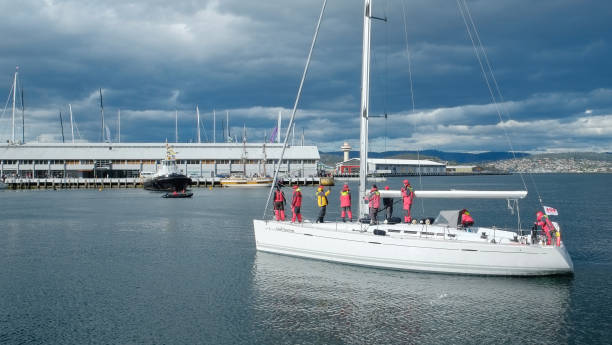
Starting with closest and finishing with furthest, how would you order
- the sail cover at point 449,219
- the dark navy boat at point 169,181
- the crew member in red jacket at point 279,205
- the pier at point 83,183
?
1. the sail cover at point 449,219
2. the crew member in red jacket at point 279,205
3. the dark navy boat at point 169,181
4. the pier at point 83,183

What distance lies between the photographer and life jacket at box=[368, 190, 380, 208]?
20.6m

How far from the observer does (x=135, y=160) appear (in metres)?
113

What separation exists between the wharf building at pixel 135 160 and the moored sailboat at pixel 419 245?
87652 mm

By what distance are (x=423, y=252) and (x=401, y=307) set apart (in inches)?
132

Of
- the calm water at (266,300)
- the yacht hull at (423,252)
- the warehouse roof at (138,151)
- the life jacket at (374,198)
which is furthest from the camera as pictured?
the warehouse roof at (138,151)

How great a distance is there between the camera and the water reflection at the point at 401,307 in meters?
12.8

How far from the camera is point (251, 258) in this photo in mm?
22484

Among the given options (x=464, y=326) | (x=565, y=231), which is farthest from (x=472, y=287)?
(x=565, y=231)

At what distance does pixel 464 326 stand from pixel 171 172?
71.7 m

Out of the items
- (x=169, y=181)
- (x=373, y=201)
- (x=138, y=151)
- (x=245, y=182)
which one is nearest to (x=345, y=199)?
(x=373, y=201)

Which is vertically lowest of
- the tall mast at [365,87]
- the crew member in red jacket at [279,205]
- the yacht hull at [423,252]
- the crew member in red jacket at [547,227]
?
the yacht hull at [423,252]

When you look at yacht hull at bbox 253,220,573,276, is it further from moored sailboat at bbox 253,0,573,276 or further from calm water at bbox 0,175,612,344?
calm water at bbox 0,175,612,344

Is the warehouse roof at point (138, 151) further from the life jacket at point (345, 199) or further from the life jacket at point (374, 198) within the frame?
the life jacket at point (374, 198)

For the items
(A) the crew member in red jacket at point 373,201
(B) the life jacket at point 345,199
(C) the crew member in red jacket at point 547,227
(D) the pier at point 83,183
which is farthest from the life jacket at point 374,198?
Answer: (D) the pier at point 83,183
